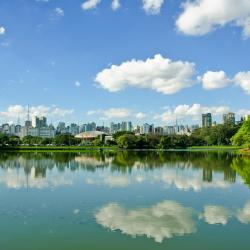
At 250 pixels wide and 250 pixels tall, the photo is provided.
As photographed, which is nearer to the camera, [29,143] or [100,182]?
[100,182]

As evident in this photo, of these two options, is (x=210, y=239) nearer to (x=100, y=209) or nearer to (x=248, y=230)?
(x=248, y=230)

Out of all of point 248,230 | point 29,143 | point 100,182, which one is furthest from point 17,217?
point 29,143

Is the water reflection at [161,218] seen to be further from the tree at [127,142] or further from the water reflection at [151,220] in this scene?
the tree at [127,142]

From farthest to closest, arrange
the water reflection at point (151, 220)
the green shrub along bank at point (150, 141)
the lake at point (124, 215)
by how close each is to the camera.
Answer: the green shrub along bank at point (150, 141) < the water reflection at point (151, 220) < the lake at point (124, 215)

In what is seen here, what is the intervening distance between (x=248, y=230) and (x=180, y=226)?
2.01m

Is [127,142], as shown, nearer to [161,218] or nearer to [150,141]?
[150,141]

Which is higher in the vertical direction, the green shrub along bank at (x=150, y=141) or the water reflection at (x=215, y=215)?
the green shrub along bank at (x=150, y=141)

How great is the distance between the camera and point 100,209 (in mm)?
15219

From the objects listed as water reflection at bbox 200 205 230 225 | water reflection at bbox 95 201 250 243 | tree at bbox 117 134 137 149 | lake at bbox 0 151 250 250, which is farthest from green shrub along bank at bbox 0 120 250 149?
water reflection at bbox 95 201 250 243

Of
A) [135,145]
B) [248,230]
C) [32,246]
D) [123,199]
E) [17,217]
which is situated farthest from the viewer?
[135,145]

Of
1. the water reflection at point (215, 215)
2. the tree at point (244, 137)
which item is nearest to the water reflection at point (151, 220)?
the water reflection at point (215, 215)

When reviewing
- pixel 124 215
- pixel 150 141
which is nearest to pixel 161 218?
pixel 124 215

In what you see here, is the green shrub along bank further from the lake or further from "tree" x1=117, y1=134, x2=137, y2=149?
the lake

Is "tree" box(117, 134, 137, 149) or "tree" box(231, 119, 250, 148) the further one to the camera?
"tree" box(117, 134, 137, 149)
